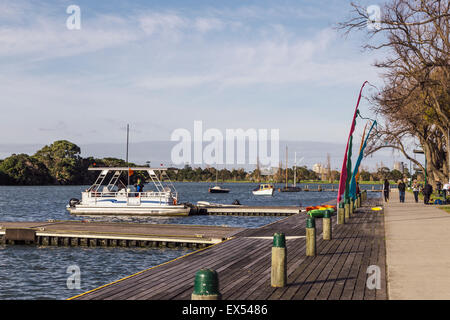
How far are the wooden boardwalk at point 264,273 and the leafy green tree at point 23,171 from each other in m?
168

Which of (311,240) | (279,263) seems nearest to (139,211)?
(311,240)

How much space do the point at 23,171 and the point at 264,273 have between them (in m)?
174

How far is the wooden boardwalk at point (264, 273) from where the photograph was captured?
9.27 m

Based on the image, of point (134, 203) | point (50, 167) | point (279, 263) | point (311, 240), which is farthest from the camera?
point (50, 167)

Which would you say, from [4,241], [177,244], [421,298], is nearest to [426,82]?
[177,244]

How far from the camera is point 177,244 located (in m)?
21.7

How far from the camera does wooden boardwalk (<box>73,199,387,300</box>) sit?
9266 millimetres

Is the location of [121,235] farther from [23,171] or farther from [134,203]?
[23,171]

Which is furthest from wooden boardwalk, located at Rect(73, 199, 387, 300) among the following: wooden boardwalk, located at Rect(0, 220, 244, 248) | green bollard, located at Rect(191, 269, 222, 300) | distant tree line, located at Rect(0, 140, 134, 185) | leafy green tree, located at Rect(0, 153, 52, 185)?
leafy green tree, located at Rect(0, 153, 52, 185)

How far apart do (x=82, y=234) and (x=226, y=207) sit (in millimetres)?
22799

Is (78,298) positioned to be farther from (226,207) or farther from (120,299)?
(226,207)

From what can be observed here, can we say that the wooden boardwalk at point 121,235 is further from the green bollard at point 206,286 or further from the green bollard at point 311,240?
the green bollard at point 206,286

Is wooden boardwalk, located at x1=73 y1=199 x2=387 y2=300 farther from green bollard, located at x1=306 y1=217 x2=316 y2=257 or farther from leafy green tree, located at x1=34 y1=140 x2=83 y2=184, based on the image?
leafy green tree, located at x1=34 y1=140 x2=83 y2=184

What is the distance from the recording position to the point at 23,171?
562 feet
